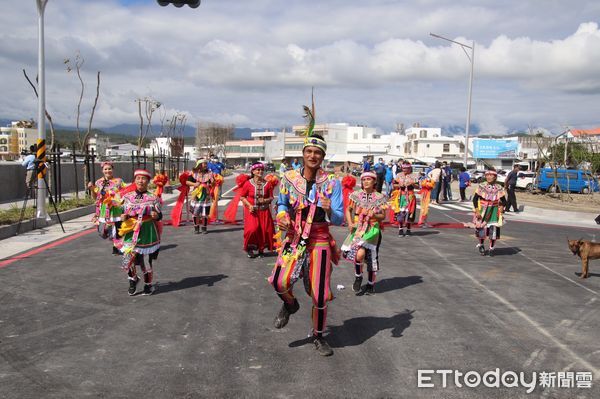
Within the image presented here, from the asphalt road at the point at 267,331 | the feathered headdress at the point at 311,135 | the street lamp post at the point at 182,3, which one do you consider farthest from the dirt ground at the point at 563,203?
the feathered headdress at the point at 311,135

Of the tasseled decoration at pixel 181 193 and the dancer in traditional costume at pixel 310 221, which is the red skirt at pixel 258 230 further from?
the dancer in traditional costume at pixel 310 221

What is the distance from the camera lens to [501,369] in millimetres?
4750

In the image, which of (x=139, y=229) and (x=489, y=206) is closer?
(x=139, y=229)

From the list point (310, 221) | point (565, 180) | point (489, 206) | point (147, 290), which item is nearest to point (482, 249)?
point (489, 206)

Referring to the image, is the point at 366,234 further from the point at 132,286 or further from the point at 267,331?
the point at 132,286

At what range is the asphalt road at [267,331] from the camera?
4371 mm

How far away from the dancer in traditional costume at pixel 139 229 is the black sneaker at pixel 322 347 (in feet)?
10.4

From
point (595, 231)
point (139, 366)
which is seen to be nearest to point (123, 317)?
point (139, 366)

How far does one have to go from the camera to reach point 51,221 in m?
14.5

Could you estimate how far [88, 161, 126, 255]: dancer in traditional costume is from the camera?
9.65 metres

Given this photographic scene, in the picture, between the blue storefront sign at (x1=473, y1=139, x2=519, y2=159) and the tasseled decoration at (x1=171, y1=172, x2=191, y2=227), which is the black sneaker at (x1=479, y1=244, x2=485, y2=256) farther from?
the blue storefront sign at (x1=473, y1=139, x2=519, y2=159)

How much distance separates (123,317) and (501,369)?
4.24 metres

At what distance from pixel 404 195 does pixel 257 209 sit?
438 centimetres

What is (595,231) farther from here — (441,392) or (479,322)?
(441,392)
